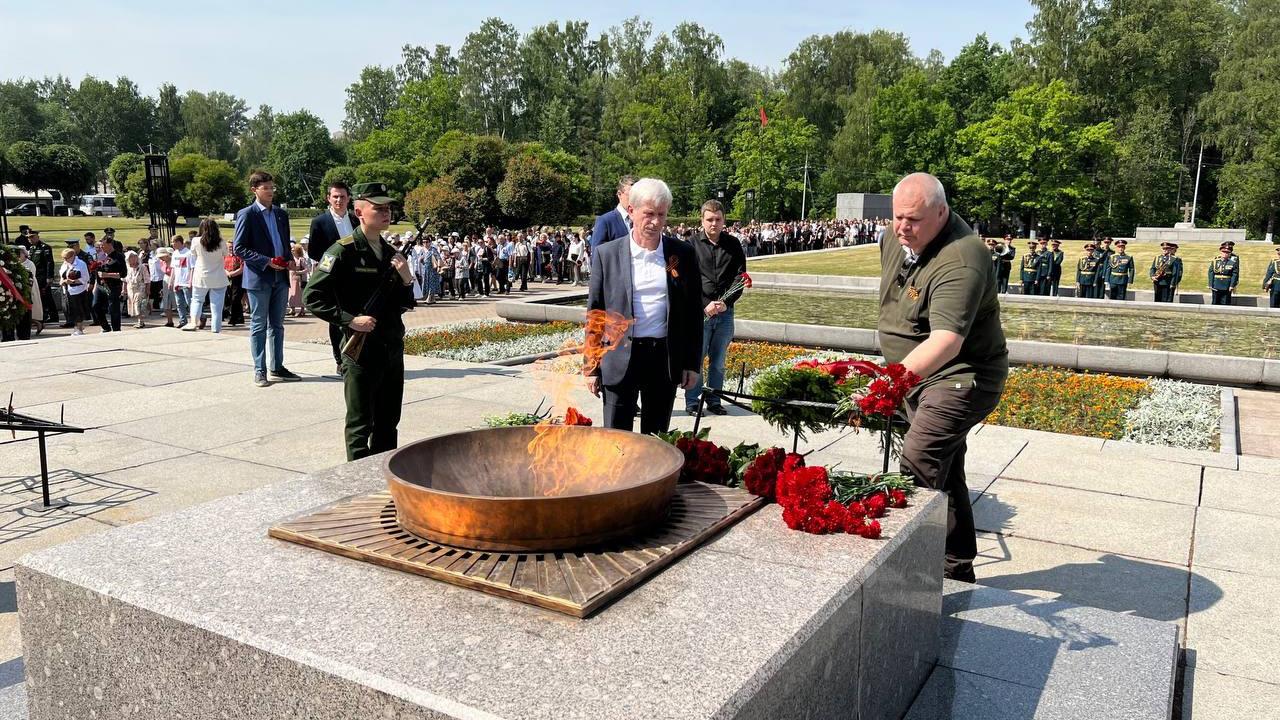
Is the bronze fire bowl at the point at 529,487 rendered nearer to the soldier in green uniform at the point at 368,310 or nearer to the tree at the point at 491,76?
the soldier in green uniform at the point at 368,310

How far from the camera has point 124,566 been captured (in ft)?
8.75

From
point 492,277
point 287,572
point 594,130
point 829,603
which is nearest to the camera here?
point 829,603

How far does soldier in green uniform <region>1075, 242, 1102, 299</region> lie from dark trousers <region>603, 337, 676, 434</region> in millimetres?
20561

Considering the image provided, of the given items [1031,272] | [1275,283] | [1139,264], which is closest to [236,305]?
[1031,272]

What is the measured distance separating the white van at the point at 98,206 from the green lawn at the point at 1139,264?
59885 mm

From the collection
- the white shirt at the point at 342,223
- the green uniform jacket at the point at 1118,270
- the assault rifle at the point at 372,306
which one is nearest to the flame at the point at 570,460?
the assault rifle at the point at 372,306

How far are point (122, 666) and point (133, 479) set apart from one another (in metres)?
3.62

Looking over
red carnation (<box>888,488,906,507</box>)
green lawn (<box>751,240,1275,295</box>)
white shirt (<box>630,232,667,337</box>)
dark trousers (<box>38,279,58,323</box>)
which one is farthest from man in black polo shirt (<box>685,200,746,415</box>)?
green lawn (<box>751,240,1275,295</box>)

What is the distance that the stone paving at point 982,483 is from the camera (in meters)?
4.08

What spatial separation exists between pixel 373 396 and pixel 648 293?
5.33 ft

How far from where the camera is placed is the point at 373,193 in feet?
17.1

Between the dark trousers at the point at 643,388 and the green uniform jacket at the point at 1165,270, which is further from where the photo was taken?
the green uniform jacket at the point at 1165,270

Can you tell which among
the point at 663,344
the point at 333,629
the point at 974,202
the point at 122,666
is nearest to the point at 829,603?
the point at 333,629

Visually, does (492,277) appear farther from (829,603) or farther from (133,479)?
(829,603)
